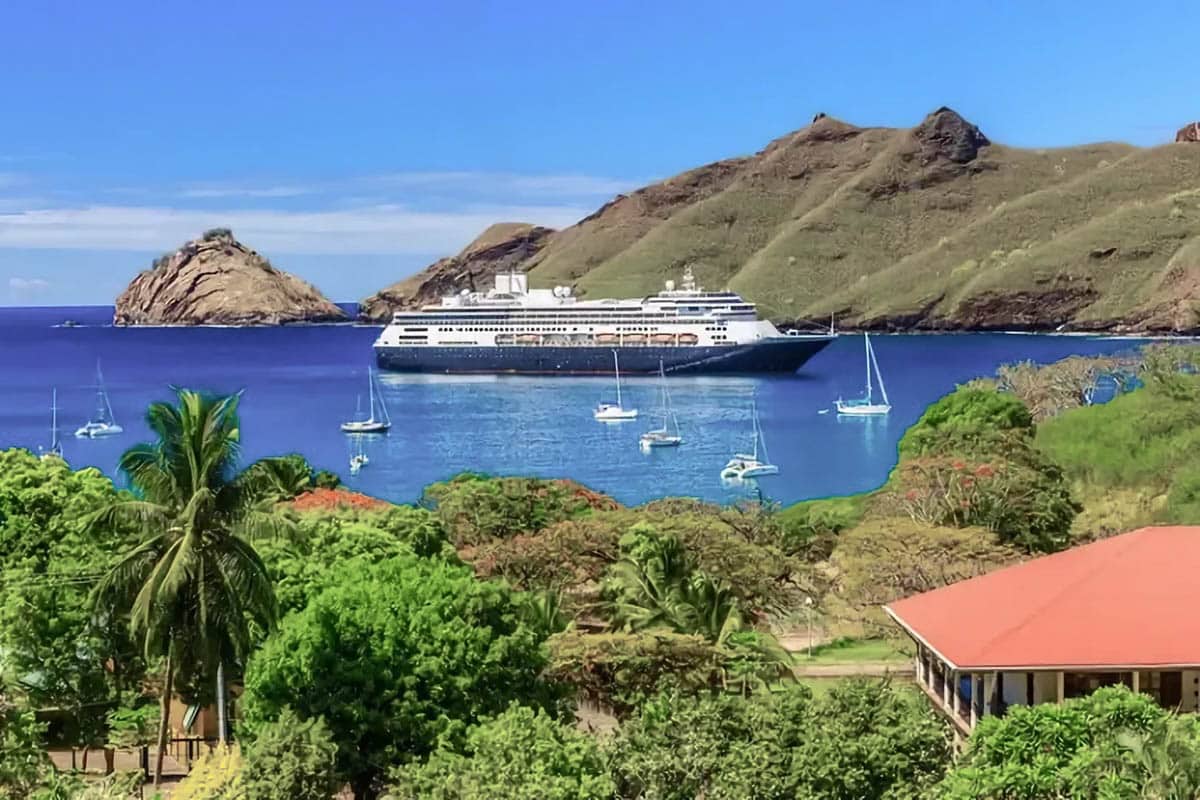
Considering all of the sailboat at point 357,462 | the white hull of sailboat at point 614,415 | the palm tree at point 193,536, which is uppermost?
the palm tree at point 193,536

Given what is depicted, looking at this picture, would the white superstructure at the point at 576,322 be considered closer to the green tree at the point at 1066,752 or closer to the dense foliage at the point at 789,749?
the dense foliage at the point at 789,749

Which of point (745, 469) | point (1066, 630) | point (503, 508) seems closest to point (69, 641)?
point (503, 508)

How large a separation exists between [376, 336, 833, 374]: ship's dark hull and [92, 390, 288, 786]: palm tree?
4186 inches

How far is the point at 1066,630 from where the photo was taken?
1714cm

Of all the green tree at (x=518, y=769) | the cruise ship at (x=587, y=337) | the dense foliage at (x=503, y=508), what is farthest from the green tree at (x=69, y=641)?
the cruise ship at (x=587, y=337)

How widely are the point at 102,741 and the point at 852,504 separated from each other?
93.1ft

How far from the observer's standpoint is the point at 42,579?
19.2m

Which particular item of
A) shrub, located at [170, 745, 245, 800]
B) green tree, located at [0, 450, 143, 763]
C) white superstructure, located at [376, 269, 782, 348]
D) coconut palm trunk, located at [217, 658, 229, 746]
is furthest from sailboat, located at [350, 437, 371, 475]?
white superstructure, located at [376, 269, 782, 348]

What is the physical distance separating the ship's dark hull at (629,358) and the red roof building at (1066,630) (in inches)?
3997

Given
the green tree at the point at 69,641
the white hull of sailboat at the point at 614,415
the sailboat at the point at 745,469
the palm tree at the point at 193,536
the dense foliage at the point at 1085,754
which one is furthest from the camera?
the white hull of sailboat at the point at 614,415

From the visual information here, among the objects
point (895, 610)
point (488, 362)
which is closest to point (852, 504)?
point (895, 610)

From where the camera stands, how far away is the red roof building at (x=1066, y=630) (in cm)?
1659

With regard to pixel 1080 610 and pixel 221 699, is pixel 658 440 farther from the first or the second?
pixel 221 699

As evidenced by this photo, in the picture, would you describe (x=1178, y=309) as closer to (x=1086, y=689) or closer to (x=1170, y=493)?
(x=1170, y=493)
